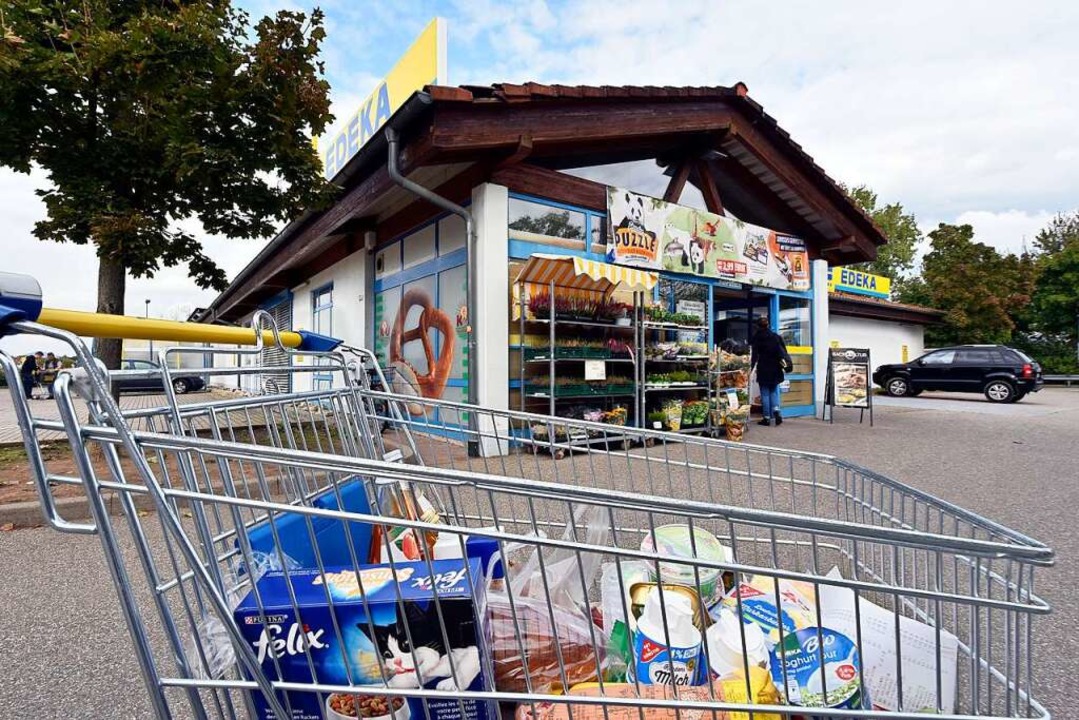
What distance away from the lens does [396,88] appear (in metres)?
9.26

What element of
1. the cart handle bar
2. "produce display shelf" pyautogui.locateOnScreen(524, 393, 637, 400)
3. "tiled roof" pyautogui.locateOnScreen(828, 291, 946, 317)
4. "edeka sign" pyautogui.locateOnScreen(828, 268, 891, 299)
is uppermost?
"edeka sign" pyautogui.locateOnScreen(828, 268, 891, 299)

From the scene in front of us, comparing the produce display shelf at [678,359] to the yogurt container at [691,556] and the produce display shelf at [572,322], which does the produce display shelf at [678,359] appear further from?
the yogurt container at [691,556]

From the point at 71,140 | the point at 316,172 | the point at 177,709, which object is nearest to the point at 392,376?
the point at 316,172

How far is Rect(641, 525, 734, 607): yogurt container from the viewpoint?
1557 mm

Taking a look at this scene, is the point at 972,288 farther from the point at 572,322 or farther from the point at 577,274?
the point at 577,274

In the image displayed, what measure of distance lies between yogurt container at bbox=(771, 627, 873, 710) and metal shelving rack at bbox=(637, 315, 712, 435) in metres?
5.75

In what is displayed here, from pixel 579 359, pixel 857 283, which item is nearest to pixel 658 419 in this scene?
pixel 579 359

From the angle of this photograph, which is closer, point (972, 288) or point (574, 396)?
point (574, 396)

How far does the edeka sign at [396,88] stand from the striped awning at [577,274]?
2743 mm

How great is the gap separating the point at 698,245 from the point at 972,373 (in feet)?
36.0

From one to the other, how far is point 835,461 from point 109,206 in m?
6.39

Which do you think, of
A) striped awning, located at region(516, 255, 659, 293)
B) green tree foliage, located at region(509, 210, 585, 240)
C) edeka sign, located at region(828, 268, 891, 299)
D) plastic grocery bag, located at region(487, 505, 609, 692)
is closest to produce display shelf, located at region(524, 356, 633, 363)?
striped awning, located at region(516, 255, 659, 293)

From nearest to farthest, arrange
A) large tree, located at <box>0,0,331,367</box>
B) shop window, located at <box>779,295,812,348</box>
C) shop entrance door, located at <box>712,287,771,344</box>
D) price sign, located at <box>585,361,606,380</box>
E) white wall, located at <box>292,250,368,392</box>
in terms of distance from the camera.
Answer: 1. large tree, located at <box>0,0,331,367</box>
2. price sign, located at <box>585,361,606,380</box>
3. white wall, located at <box>292,250,368,392</box>
4. shop entrance door, located at <box>712,287,771,344</box>
5. shop window, located at <box>779,295,812,348</box>

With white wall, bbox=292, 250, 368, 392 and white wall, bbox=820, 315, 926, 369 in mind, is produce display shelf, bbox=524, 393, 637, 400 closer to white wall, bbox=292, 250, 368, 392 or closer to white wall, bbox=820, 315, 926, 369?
white wall, bbox=292, 250, 368, 392
